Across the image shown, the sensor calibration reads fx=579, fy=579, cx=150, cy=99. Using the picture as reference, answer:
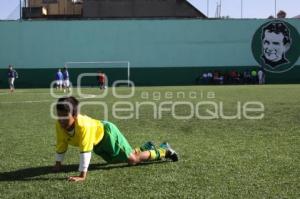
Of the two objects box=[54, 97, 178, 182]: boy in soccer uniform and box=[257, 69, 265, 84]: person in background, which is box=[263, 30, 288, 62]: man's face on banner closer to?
box=[257, 69, 265, 84]: person in background

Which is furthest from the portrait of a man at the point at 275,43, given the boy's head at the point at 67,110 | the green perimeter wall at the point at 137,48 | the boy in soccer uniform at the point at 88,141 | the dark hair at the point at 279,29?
the boy's head at the point at 67,110

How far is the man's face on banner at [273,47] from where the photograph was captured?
4647 centimetres

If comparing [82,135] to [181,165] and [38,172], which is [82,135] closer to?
[38,172]

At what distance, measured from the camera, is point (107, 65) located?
4538cm

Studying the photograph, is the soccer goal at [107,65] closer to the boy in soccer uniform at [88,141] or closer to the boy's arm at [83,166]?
the boy in soccer uniform at [88,141]

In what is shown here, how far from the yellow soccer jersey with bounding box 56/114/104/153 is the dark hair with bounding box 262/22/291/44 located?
41.2 metres

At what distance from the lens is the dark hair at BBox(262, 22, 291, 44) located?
46781 mm

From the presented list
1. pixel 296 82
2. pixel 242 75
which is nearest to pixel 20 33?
pixel 242 75

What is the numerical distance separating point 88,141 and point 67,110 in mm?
501

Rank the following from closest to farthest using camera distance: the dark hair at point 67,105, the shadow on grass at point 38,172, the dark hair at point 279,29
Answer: the dark hair at point 67,105
the shadow on grass at point 38,172
the dark hair at point 279,29

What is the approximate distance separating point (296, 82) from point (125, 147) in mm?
40439

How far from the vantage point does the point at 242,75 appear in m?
46.0

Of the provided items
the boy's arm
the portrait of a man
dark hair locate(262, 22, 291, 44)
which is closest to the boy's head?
the boy's arm

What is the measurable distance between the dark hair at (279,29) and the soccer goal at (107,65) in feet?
37.6
